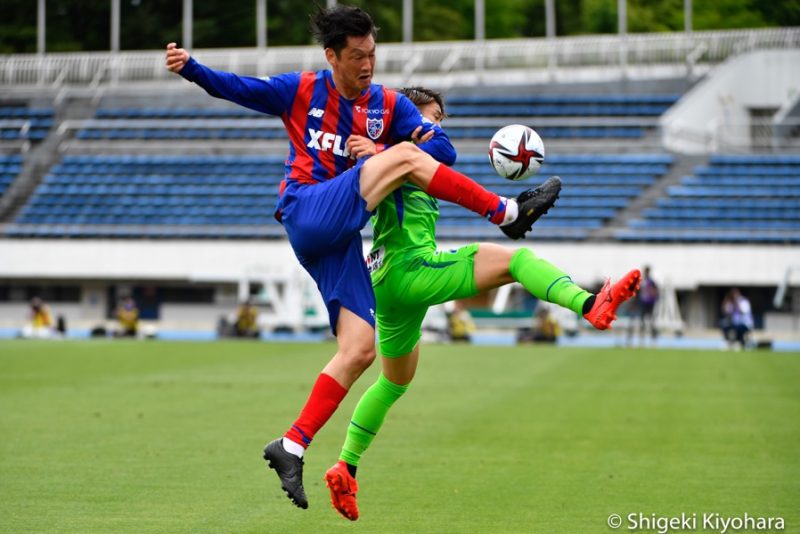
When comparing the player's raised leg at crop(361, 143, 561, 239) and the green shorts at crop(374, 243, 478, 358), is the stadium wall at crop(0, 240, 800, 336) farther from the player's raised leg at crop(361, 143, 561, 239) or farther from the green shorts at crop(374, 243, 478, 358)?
the player's raised leg at crop(361, 143, 561, 239)

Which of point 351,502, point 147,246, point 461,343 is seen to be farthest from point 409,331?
point 147,246

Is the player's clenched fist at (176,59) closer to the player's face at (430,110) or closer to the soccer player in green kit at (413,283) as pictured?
A: the soccer player in green kit at (413,283)

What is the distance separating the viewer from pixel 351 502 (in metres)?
7.14

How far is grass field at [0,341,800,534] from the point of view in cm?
775

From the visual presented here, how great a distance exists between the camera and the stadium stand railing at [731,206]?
37594 mm

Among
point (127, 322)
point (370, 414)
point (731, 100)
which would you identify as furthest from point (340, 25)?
point (731, 100)

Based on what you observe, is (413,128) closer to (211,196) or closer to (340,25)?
(340,25)

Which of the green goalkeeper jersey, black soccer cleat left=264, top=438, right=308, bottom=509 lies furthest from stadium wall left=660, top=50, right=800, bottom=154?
black soccer cleat left=264, top=438, right=308, bottom=509

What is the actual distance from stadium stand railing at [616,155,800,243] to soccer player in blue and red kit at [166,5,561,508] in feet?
102

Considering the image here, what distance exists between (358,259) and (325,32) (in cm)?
129

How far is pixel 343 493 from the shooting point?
7.15 metres

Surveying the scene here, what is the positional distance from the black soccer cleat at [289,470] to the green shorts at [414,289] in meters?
1.08

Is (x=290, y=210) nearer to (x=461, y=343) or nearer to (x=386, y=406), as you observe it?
(x=386, y=406)

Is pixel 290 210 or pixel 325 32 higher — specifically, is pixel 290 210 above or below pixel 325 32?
below
